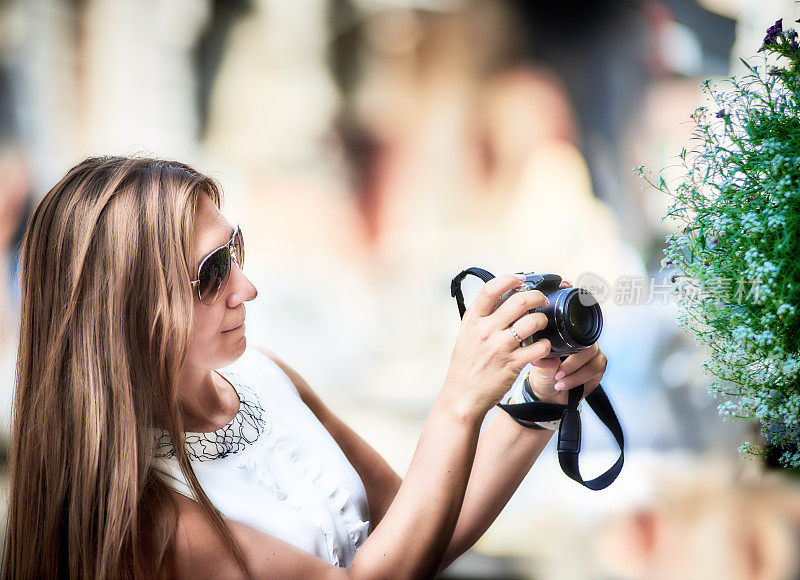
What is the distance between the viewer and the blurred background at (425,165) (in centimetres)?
299

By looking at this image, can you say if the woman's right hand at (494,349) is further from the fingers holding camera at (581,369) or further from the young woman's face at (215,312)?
the young woman's face at (215,312)

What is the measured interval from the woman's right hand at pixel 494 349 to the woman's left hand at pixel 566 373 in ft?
0.43

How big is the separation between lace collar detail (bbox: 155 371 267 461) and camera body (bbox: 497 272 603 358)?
0.49 meters

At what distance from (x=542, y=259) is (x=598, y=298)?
2213 millimetres

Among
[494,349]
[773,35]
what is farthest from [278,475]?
[773,35]

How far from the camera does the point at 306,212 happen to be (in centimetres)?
332

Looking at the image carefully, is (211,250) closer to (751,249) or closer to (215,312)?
(215,312)

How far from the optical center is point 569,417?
102 cm

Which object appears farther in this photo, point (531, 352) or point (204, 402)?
point (204, 402)

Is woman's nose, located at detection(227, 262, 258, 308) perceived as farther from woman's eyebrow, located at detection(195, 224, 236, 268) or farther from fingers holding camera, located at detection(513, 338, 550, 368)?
fingers holding camera, located at detection(513, 338, 550, 368)

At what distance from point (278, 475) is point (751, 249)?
758 millimetres

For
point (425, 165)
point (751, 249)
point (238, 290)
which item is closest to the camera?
point (751, 249)

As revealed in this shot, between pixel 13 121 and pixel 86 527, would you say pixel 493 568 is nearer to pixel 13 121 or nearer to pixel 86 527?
→ pixel 86 527

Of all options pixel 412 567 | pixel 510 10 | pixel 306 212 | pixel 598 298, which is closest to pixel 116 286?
pixel 412 567
